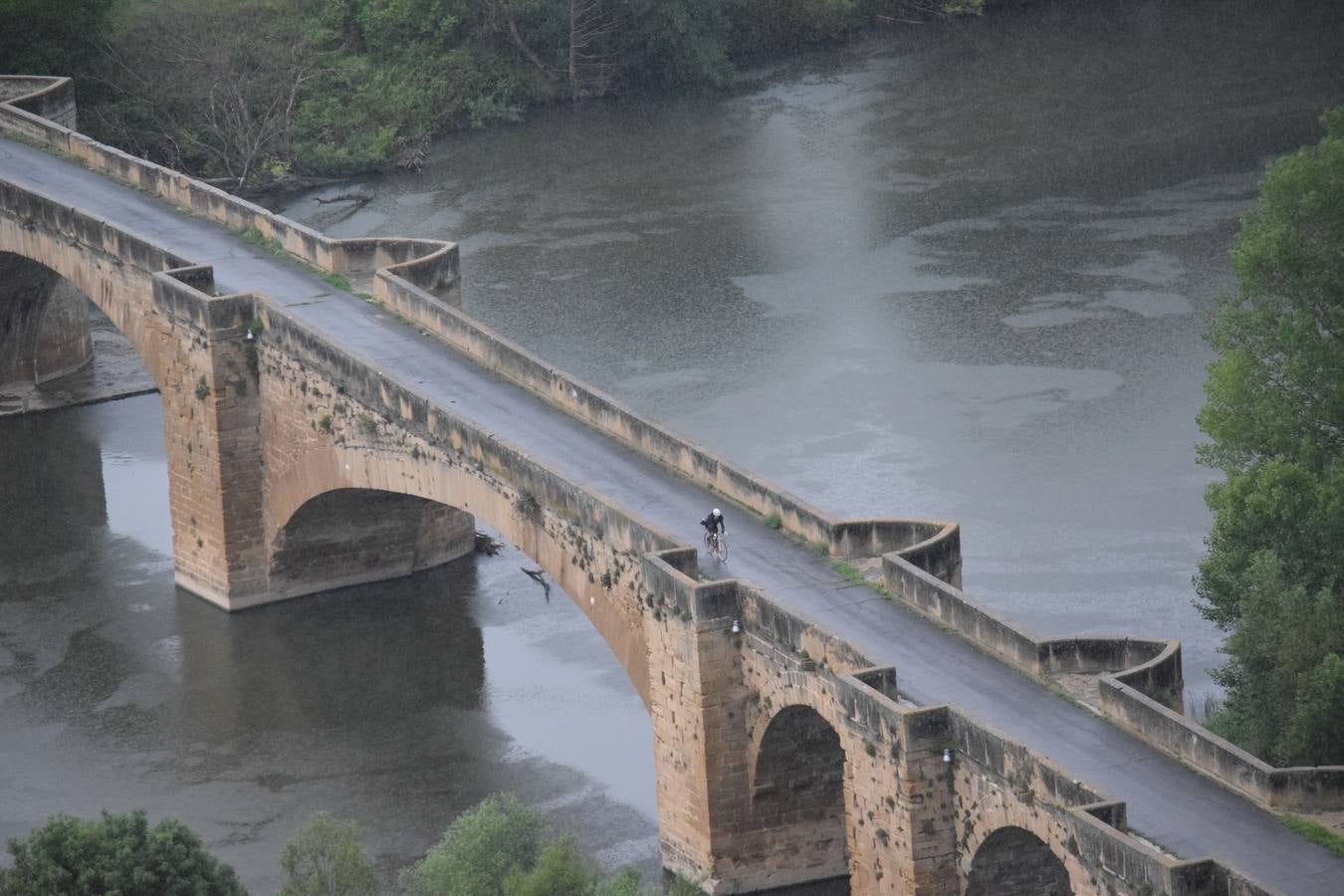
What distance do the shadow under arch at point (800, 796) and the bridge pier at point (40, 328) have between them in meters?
26.1

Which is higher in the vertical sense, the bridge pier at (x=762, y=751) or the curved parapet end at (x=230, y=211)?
the curved parapet end at (x=230, y=211)

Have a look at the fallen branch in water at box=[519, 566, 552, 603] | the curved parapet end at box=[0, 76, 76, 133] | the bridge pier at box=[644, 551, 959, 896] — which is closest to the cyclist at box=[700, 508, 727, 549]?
the bridge pier at box=[644, 551, 959, 896]

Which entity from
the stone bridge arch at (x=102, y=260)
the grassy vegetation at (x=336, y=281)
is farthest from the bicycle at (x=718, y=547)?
the stone bridge arch at (x=102, y=260)

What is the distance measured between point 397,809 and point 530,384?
23.9 feet

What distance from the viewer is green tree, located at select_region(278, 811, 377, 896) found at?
32.7 m

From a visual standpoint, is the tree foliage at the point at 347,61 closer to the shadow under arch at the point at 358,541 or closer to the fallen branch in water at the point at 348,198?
the fallen branch in water at the point at 348,198

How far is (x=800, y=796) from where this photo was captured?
34.5 meters

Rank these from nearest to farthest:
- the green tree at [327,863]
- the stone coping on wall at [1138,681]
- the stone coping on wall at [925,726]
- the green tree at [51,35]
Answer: the stone coping on wall at [925,726]
the stone coping on wall at [1138,681]
the green tree at [327,863]
the green tree at [51,35]

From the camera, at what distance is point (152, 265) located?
45781mm

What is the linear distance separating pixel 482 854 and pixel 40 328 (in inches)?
1065

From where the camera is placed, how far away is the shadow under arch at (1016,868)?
100 feet

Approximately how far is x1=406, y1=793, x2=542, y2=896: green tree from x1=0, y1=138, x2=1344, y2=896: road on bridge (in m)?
4.16

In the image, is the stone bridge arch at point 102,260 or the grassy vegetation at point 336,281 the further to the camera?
the grassy vegetation at point 336,281

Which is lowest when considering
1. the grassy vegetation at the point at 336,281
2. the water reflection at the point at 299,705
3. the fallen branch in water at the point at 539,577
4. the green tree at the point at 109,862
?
the water reflection at the point at 299,705
